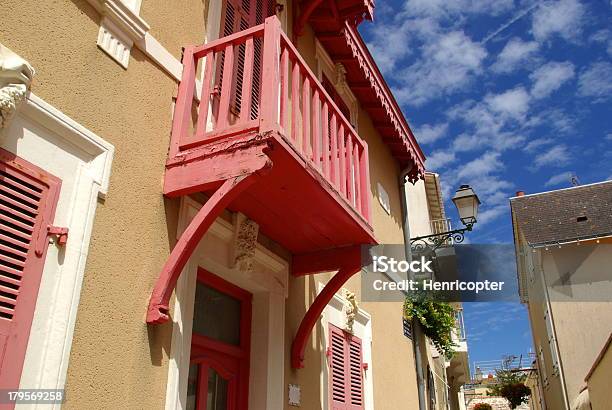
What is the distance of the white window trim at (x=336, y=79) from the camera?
7523 millimetres

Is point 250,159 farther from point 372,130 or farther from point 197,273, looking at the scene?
point 372,130

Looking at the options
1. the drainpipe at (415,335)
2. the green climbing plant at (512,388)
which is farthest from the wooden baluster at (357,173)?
the green climbing plant at (512,388)

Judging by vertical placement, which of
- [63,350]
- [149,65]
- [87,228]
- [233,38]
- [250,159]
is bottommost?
[63,350]

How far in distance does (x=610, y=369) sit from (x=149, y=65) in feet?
32.3

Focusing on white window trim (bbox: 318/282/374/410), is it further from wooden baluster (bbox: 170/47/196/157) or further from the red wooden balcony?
wooden baluster (bbox: 170/47/196/157)

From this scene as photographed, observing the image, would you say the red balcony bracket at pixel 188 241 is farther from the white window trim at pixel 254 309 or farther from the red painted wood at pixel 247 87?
the red painted wood at pixel 247 87

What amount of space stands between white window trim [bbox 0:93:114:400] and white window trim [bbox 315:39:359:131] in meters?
4.58

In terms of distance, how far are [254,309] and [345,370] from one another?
5.74 ft

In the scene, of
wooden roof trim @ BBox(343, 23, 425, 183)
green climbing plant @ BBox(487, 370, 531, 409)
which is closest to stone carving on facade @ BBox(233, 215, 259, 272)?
wooden roof trim @ BBox(343, 23, 425, 183)

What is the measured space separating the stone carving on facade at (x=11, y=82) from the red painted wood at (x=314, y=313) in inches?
125


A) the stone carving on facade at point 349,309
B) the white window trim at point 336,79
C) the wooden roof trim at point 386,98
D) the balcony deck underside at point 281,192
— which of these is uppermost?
the wooden roof trim at point 386,98

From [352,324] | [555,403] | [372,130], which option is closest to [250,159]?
[352,324]

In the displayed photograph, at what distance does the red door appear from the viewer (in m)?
4.33

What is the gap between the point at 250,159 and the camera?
360cm
